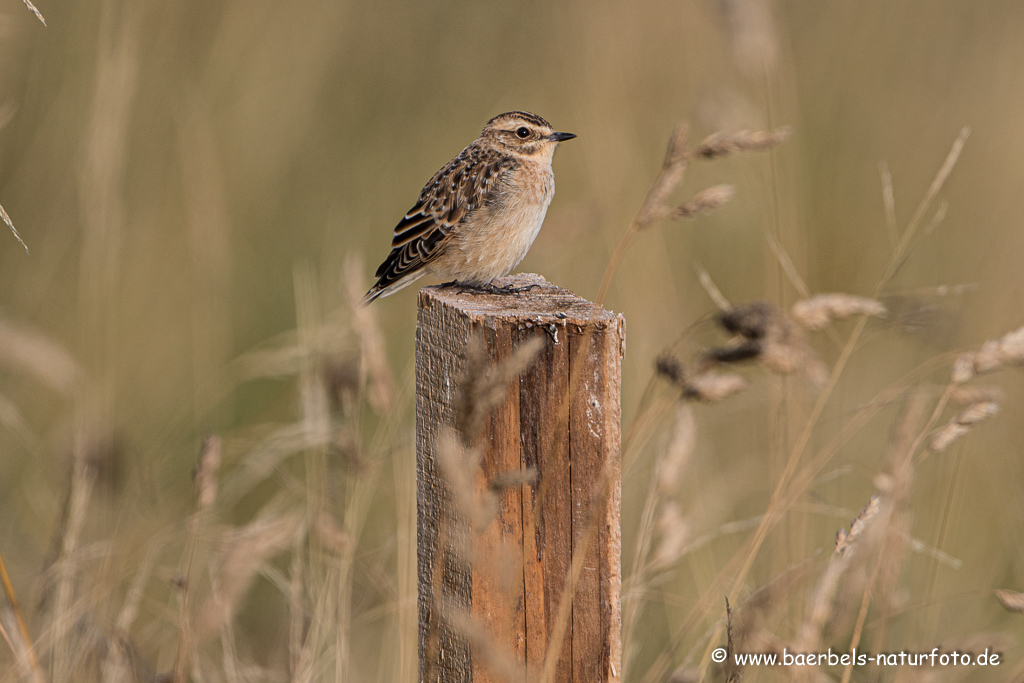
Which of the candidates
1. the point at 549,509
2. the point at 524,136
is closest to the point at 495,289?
the point at 549,509

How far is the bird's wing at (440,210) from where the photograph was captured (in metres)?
4.63

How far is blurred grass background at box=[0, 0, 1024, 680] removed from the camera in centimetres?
480

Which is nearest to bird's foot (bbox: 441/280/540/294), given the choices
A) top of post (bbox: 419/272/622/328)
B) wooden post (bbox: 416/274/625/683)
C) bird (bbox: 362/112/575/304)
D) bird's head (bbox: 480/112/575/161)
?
top of post (bbox: 419/272/622/328)

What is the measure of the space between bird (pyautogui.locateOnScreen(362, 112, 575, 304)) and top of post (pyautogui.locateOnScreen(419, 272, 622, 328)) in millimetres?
1117

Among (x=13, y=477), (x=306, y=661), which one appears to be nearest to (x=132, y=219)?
(x=13, y=477)

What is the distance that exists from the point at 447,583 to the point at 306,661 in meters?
0.99

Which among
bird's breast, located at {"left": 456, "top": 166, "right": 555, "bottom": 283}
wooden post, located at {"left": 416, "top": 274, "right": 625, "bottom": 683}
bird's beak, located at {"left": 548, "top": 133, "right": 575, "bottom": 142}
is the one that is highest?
bird's beak, located at {"left": 548, "top": 133, "right": 575, "bottom": 142}

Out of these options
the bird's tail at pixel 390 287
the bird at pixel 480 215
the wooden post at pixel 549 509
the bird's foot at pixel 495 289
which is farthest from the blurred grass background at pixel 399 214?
the wooden post at pixel 549 509

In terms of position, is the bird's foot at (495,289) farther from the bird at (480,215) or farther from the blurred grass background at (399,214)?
the bird at (480,215)

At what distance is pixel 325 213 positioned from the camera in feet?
24.2

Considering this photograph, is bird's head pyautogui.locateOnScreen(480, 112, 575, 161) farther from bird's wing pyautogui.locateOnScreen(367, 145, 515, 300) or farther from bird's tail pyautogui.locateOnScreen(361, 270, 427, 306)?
bird's tail pyautogui.locateOnScreen(361, 270, 427, 306)

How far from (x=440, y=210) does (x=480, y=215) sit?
0.19 metres

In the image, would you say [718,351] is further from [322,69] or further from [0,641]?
[322,69]

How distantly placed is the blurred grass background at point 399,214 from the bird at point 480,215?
33cm
